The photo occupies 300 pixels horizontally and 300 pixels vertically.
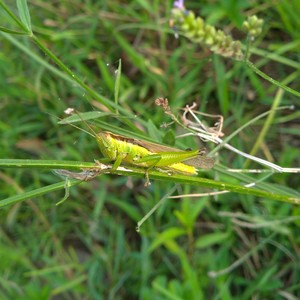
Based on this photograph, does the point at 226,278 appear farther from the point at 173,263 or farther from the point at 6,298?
the point at 6,298

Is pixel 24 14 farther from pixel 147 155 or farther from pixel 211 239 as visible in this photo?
pixel 211 239

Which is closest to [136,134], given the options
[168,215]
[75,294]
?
[168,215]

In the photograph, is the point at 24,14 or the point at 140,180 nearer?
the point at 24,14

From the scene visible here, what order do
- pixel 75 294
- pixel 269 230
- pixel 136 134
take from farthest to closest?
pixel 75 294 → pixel 269 230 → pixel 136 134

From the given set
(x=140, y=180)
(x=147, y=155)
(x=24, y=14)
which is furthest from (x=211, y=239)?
(x=24, y=14)

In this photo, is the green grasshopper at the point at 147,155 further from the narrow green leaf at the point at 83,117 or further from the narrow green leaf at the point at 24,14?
the narrow green leaf at the point at 24,14

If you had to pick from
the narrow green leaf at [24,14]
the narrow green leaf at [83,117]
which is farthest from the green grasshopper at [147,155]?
the narrow green leaf at [24,14]

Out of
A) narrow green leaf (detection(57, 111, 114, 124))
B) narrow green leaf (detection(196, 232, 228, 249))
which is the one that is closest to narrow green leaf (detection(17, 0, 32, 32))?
narrow green leaf (detection(57, 111, 114, 124))
